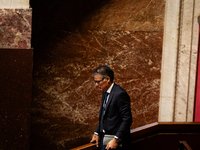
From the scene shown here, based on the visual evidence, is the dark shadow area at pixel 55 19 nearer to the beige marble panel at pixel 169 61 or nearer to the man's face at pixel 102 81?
the beige marble panel at pixel 169 61

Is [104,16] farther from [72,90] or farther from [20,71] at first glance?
[20,71]

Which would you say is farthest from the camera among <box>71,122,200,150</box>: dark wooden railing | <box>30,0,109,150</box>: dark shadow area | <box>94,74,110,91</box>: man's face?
<box>30,0,109,150</box>: dark shadow area

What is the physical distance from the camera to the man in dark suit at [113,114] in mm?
2436

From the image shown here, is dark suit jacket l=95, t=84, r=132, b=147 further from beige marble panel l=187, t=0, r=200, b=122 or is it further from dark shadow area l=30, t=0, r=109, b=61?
beige marble panel l=187, t=0, r=200, b=122

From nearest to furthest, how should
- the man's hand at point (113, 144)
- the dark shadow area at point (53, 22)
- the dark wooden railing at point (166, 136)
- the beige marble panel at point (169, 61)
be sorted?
the man's hand at point (113, 144), the dark wooden railing at point (166, 136), the dark shadow area at point (53, 22), the beige marble panel at point (169, 61)

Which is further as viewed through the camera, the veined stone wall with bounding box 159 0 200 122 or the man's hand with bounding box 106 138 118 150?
the veined stone wall with bounding box 159 0 200 122

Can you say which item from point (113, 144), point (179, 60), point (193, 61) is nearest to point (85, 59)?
point (179, 60)

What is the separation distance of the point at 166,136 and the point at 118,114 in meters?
1.18

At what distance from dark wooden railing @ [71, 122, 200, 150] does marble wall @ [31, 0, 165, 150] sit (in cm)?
81

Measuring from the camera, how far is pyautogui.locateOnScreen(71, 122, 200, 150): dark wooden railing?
324cm

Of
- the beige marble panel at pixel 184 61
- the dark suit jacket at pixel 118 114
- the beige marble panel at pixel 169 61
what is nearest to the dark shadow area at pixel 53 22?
the beige marble panel at pixel 169 61

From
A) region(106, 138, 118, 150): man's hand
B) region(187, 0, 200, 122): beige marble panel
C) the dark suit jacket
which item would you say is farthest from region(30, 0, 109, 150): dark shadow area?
region(106, 138, 118, 150): man's hand

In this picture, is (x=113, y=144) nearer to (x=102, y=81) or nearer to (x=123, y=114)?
(x=123, y=114)

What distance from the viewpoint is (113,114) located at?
99.7 inches
